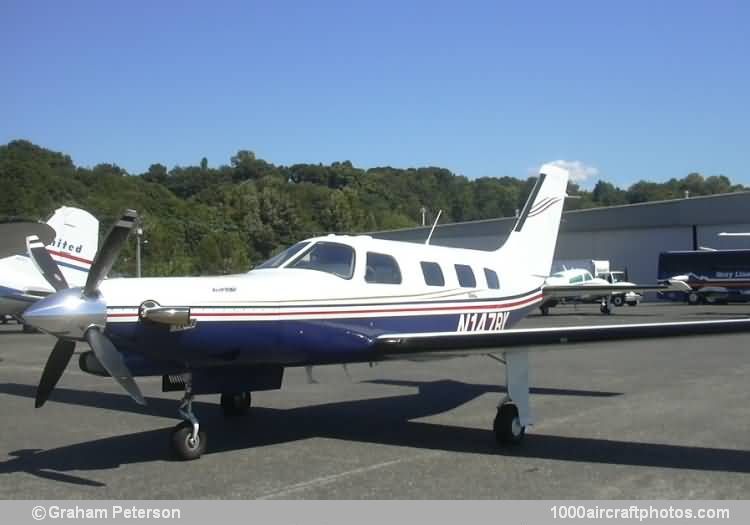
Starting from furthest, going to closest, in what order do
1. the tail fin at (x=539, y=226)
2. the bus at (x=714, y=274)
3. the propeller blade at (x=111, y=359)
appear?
the bus at (x=714, y=274), the tail fin at (x=539, y=226), the propeller blade at (x=111, y=359)

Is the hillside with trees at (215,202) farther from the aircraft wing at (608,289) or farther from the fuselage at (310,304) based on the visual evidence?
the fuselage at (310,304)

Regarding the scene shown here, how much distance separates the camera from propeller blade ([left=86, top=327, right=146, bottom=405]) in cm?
720

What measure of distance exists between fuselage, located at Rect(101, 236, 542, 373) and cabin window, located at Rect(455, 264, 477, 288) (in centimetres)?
2

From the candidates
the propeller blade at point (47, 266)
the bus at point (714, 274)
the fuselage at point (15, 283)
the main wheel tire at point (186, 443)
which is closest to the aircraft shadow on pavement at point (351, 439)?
the main wheel tire at point (186, 443)

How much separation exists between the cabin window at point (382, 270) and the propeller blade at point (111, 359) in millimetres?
3023

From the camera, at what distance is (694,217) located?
59094 millimetres

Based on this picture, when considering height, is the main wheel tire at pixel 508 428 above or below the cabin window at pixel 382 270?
below

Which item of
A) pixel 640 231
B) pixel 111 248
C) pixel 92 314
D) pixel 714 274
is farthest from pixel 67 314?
pixel 640 231

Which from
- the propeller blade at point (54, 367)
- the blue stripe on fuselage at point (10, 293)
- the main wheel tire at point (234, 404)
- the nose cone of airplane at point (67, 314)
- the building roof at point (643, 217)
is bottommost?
the main wheel tire at point (234, 404)

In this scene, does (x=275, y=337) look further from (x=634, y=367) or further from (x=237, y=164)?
(x=237, y=164)

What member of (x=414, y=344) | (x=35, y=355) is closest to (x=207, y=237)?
(x=35, y=355)

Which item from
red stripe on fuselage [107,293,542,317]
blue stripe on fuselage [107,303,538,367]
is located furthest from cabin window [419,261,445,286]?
blue stripe on fuselage [107,303,538,367]

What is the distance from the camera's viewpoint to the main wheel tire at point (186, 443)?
7941 mm

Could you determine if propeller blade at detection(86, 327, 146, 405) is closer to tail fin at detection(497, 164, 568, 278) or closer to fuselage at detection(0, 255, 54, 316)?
tail fin at detection(497, 164, 568, 278)
